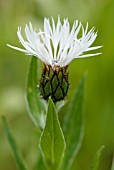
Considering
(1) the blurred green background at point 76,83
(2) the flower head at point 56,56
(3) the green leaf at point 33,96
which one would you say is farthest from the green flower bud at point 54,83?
(1) the blurred green background at point 76,83

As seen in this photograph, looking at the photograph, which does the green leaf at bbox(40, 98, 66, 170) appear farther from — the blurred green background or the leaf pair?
the blurred green background

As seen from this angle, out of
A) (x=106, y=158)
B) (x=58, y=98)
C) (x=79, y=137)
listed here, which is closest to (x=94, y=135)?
(x=106, y=158)

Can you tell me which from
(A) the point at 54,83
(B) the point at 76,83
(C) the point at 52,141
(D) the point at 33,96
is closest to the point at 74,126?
(D) the point at 33,96

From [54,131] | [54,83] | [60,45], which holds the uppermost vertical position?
→ [60,45]

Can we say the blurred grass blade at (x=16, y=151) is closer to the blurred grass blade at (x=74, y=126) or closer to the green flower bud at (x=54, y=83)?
the blurred grass blade at (x=74, y=126)

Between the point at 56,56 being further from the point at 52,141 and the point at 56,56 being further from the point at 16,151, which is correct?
the point at 16,151
